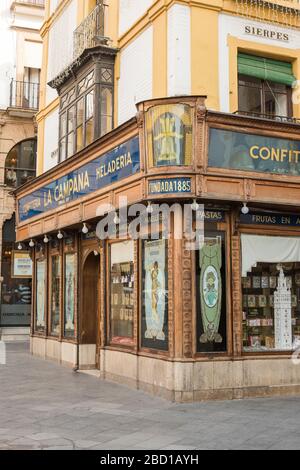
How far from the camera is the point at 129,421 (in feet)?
28.9

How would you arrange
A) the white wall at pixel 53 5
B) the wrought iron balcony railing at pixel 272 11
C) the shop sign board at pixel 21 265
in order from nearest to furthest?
the wrought iron balcony railing at pixel 272 11 < the white wall at pixel 53 5 < the shop sign board at pixel 21 265

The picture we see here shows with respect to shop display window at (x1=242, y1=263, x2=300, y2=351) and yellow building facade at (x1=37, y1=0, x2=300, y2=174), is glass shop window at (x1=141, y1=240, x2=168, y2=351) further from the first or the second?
yellow building facade at (x1=37, y1=0, x2=300, y2=174)

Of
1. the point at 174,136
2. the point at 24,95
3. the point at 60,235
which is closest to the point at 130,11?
the point at 174,136

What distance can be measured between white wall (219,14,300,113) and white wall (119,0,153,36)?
5.61 ft

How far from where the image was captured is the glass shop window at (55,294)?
1670 cm

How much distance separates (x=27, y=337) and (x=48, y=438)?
1708cm

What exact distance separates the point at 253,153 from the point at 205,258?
2128 mm

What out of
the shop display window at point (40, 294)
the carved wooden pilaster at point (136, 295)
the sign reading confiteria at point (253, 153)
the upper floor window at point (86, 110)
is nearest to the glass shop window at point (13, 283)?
the shop display window at point (40, 294)

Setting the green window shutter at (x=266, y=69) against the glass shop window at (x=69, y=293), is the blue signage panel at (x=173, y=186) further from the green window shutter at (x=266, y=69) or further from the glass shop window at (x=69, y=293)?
the glass shop window at (x=69, y=293)

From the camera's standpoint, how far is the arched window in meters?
25.1

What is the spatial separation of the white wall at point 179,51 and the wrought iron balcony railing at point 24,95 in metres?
14.7

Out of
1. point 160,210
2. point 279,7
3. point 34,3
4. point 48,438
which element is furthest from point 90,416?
point 34,3

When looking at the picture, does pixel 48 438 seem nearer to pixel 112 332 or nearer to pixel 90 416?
pixel 90 416

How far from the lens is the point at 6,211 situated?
2480cm
